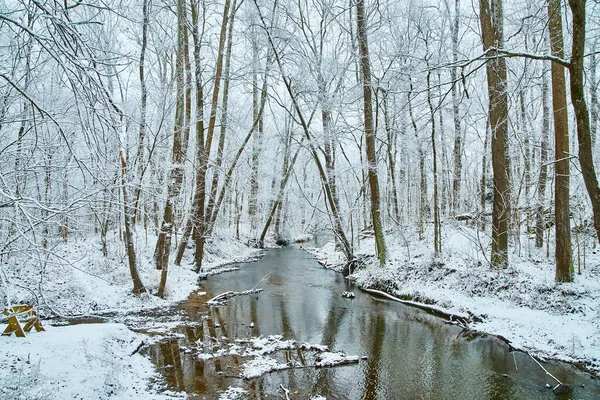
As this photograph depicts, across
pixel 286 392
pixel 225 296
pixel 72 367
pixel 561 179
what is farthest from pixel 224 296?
pixel 561 179

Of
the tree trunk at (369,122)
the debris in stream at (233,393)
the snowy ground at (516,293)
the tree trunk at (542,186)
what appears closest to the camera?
the debris in stream at (233,393)

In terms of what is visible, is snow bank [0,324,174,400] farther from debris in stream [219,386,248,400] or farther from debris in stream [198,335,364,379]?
debris in stream [198,335,364,379]

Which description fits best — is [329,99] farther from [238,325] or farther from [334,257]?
[238,325]

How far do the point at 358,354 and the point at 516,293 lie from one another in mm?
4485

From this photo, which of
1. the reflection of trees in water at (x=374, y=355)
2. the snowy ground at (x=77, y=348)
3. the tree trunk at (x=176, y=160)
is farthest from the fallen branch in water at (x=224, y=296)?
the reflection of trees in water at (x=374, y=355)

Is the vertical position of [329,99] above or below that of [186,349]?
above

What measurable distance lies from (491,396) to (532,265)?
575cm

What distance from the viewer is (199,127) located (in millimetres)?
14180

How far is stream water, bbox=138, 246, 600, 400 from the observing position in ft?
19.0

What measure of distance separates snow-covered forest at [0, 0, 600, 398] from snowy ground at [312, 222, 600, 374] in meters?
0.05

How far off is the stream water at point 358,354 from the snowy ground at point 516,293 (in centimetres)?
50

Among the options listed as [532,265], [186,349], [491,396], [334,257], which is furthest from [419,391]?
[334,257]

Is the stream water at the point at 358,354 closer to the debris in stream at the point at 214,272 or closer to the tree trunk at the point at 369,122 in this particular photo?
the debris in stream at the point at 214,272

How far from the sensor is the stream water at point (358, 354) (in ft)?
19.0
